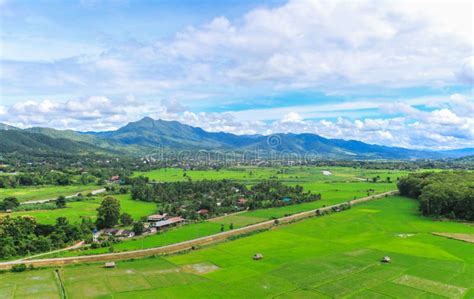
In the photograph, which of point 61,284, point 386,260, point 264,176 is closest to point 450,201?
point 386,260

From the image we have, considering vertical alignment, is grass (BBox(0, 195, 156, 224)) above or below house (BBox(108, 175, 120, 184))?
below

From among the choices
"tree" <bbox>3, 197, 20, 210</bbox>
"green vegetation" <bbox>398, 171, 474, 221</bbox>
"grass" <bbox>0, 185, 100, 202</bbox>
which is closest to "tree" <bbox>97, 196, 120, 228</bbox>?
"tree" <bbox>3, 197, 20, 210</bbox>

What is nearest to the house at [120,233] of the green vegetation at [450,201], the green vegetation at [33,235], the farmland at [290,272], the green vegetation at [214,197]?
the green vegetation at [33,235]

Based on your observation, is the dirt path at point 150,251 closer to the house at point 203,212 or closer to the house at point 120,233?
the house at point 120,233

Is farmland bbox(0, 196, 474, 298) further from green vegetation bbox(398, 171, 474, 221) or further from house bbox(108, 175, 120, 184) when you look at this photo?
house bbox(108, 175, 120, 184)

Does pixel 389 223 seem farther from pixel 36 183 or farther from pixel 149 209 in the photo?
pixel 36 183

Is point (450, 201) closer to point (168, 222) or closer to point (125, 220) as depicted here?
point (168, 222)

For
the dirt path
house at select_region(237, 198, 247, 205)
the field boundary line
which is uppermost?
house at select_region(237, 198, 247, 205)
